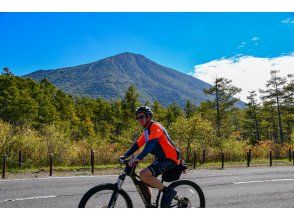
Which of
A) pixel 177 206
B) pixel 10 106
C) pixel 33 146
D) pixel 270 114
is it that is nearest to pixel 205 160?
pixel 33 146

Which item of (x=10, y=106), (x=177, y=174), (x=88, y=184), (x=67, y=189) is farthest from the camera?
(x=10, y=106)

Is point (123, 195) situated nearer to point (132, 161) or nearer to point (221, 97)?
point (132, 161)

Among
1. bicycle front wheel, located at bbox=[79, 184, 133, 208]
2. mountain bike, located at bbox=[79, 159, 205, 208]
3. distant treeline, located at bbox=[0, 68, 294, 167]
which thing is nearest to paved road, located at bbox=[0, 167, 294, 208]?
mountain bike, located at bbox=[79, 159, 205, 208]

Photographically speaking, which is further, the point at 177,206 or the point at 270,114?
the point at 270,114

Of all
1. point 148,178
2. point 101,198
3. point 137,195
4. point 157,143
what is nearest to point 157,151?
point 157,143

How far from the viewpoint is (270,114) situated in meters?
85.8

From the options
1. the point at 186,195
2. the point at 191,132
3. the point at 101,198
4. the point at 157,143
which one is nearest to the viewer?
the point at 101,198

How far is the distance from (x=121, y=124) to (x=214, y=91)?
739 inches

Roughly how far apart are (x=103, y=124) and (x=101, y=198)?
6924 cm

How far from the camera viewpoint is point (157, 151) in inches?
243

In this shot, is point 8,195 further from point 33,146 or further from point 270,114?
point 270,114

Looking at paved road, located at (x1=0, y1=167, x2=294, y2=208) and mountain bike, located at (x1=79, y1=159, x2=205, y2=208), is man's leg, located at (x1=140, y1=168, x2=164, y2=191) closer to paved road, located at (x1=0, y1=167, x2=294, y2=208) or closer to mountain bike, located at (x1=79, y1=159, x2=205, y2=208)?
mountain bike, located at (x1=79, y1=159, x2=205, y2=208)

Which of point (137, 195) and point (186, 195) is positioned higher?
point (186, 195)

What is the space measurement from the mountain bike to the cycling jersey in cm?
38
